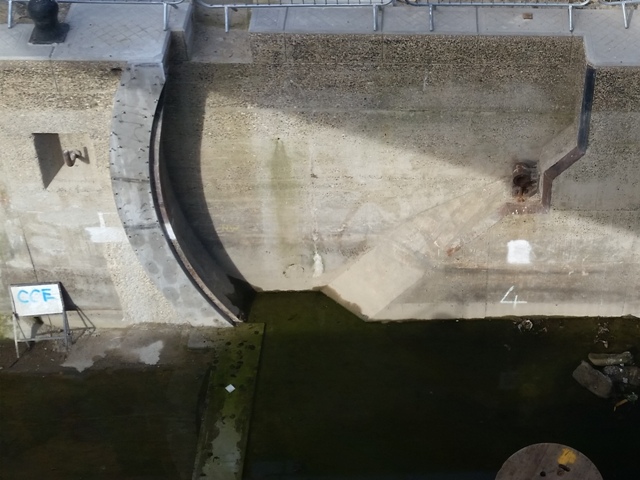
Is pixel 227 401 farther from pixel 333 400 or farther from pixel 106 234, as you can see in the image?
pixel 106 234

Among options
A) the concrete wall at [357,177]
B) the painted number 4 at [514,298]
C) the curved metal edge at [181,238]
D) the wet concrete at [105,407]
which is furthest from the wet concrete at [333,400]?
the curved metal edge at [181,238]

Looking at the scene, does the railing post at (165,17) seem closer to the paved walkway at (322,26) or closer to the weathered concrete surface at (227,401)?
the paved walkway at (322,26)

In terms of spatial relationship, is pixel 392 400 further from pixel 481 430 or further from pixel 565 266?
pixel 565 266


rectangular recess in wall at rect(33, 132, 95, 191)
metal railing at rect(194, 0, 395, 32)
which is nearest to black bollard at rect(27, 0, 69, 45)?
rectangular recess in wall at rect(33, 132, 95, 191)

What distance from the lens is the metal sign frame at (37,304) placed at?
10906 mm

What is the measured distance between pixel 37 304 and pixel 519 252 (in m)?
6.82

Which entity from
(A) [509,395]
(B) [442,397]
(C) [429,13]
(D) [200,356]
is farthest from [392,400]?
(C) [429,13]

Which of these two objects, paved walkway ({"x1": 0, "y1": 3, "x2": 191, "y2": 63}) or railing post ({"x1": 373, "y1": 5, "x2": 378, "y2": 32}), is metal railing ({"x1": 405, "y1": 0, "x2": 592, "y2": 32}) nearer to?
railing post ({"x1": 373, "y1": 5, "x2": 378, "y2": 32})

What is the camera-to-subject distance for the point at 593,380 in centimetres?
1028

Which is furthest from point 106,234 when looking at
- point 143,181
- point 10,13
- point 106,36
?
point 10,13

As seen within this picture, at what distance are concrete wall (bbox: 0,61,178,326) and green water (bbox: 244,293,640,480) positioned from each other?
6.80 feet

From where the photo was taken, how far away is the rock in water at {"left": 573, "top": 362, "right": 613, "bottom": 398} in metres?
10.2

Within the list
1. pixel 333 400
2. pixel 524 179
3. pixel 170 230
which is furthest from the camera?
pixel 524 179

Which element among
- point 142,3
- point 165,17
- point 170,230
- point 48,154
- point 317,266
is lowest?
point 317,266
